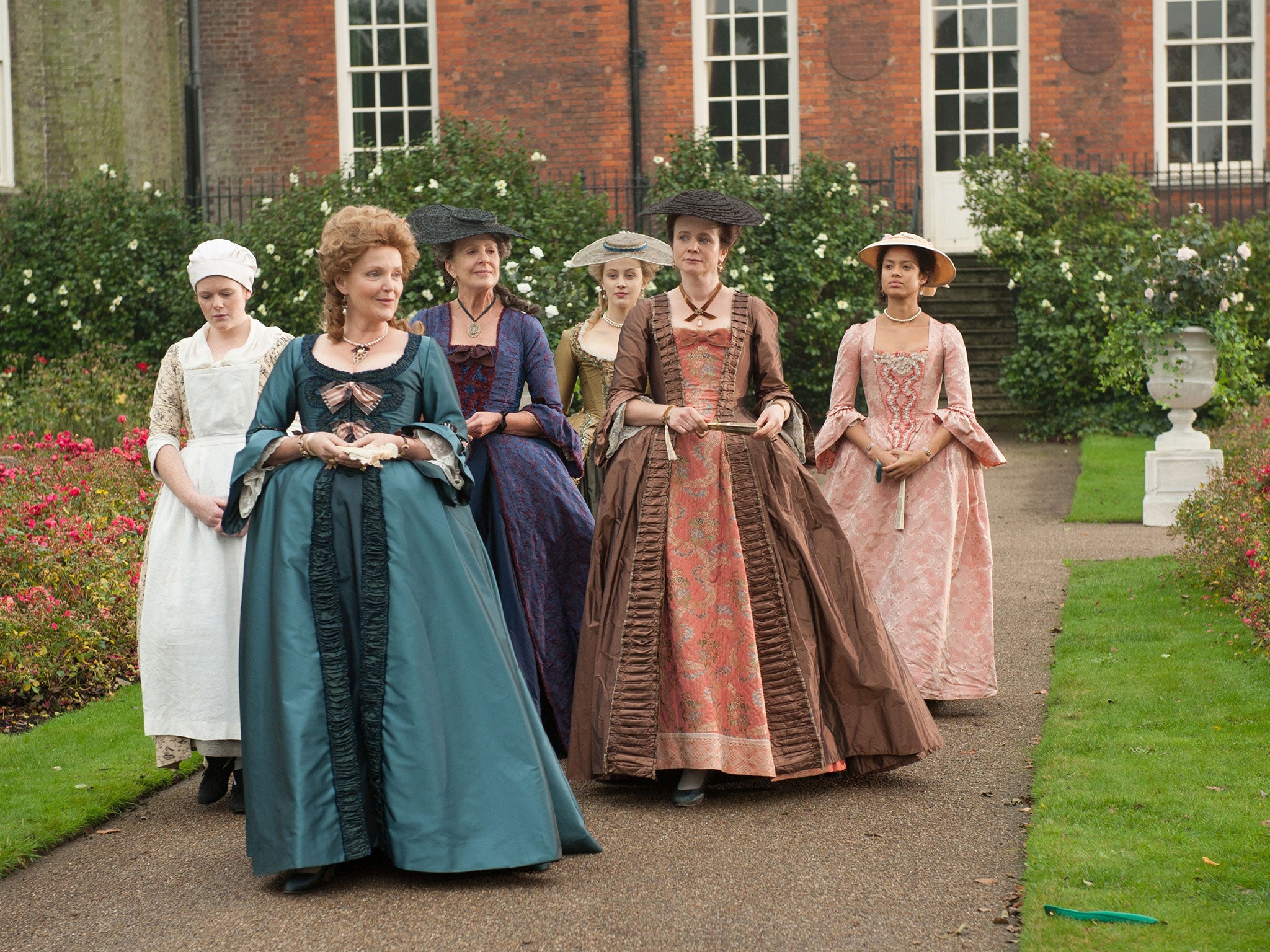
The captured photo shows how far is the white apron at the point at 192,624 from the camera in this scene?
174 inches

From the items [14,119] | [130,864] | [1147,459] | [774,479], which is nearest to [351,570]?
[130,864]

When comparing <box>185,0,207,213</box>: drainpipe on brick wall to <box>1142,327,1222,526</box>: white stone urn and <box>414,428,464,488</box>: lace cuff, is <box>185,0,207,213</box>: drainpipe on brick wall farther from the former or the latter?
<box>414,428,464,488</box>: lace cuff

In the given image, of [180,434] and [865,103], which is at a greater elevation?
[865,103]

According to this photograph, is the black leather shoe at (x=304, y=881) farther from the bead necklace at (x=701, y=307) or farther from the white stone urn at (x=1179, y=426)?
the white stone urn at (x=1179, y=426)

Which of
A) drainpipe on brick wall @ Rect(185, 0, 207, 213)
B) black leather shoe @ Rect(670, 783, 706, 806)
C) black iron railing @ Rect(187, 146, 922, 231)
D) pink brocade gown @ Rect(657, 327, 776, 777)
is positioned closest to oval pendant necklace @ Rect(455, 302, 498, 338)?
pink brocade gown @ Rect(657, 327, 776, 777)

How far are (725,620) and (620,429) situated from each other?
0.70 meters

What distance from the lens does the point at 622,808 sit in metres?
4.41

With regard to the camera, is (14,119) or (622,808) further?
(14,119)

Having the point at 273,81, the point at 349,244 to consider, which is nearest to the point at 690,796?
the point at 349,244

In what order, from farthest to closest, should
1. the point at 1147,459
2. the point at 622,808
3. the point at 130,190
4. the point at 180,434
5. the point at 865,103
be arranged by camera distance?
the point at 865,103
the point at 130,190
the point at 1147,459
the point at 180,434
the point at 622,808

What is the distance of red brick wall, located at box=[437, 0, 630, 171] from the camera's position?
16156 millimetres

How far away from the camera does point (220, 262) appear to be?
4590 millimetres

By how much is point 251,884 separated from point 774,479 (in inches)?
76.0

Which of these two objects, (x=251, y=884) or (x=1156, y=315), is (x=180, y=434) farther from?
(x=1156, y=315)
